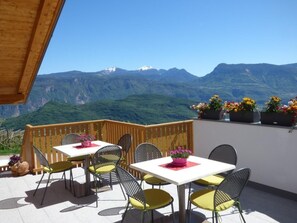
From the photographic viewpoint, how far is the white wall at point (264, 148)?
3.96 m

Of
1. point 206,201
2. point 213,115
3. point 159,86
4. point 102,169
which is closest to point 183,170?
point 206,201

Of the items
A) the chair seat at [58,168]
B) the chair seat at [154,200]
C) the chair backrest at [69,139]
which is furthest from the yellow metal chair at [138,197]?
the chair backrest at [69,139]

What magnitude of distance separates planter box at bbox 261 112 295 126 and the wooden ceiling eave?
3591 mm

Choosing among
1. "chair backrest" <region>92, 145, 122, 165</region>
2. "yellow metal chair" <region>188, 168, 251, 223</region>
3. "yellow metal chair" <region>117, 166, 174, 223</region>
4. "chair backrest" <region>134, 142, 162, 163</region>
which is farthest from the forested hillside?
"yellow metal chair" <region>188, 168, 251, 223</region>

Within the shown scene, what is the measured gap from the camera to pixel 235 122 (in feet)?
15.6

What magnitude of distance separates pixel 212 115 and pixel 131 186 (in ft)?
9.42

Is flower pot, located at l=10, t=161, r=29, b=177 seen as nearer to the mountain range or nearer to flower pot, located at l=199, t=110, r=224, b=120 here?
flower pot, located at l=199, t=110, r=224, b=120

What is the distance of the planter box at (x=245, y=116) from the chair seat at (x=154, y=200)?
2.17 metres

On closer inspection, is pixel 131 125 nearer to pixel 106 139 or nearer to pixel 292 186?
pixel 106 139

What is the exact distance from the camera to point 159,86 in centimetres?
10038

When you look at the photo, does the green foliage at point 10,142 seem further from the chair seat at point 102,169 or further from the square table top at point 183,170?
the square table top at point 183,170

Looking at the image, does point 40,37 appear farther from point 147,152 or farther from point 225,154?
point 225,154

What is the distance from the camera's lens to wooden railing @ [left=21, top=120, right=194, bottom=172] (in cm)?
539

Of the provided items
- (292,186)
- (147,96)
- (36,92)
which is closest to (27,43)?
(292,186)
